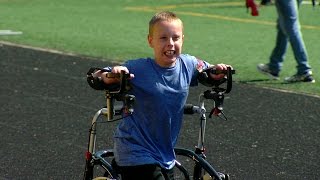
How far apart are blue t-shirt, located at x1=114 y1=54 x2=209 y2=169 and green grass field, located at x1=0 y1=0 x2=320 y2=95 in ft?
17.1

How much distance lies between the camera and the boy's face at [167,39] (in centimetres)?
406

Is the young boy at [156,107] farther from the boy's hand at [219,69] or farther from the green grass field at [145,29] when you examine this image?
the green grass field at [145,29]

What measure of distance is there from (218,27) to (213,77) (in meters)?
11.8

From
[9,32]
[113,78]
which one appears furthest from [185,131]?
[9,32]

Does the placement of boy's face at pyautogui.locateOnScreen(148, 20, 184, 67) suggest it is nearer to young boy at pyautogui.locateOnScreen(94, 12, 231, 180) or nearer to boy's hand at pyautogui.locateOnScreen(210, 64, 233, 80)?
young boy at pyautogui.locateOnScreen(94, 12, 231, 180)

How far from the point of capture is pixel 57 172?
6168 mm

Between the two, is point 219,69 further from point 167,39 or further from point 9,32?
point 9,32

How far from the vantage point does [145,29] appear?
15.4 metres

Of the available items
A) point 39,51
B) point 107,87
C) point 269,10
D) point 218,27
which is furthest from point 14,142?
point 269,10

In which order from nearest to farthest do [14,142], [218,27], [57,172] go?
[57,172] < [14,142] < [218,27]

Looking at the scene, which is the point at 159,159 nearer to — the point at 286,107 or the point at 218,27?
the point at 286,107

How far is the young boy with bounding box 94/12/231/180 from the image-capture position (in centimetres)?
409

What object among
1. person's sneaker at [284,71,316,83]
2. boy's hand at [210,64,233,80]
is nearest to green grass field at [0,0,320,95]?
person's sneaker at [284,71,316,83]

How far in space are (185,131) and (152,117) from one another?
333 cm
